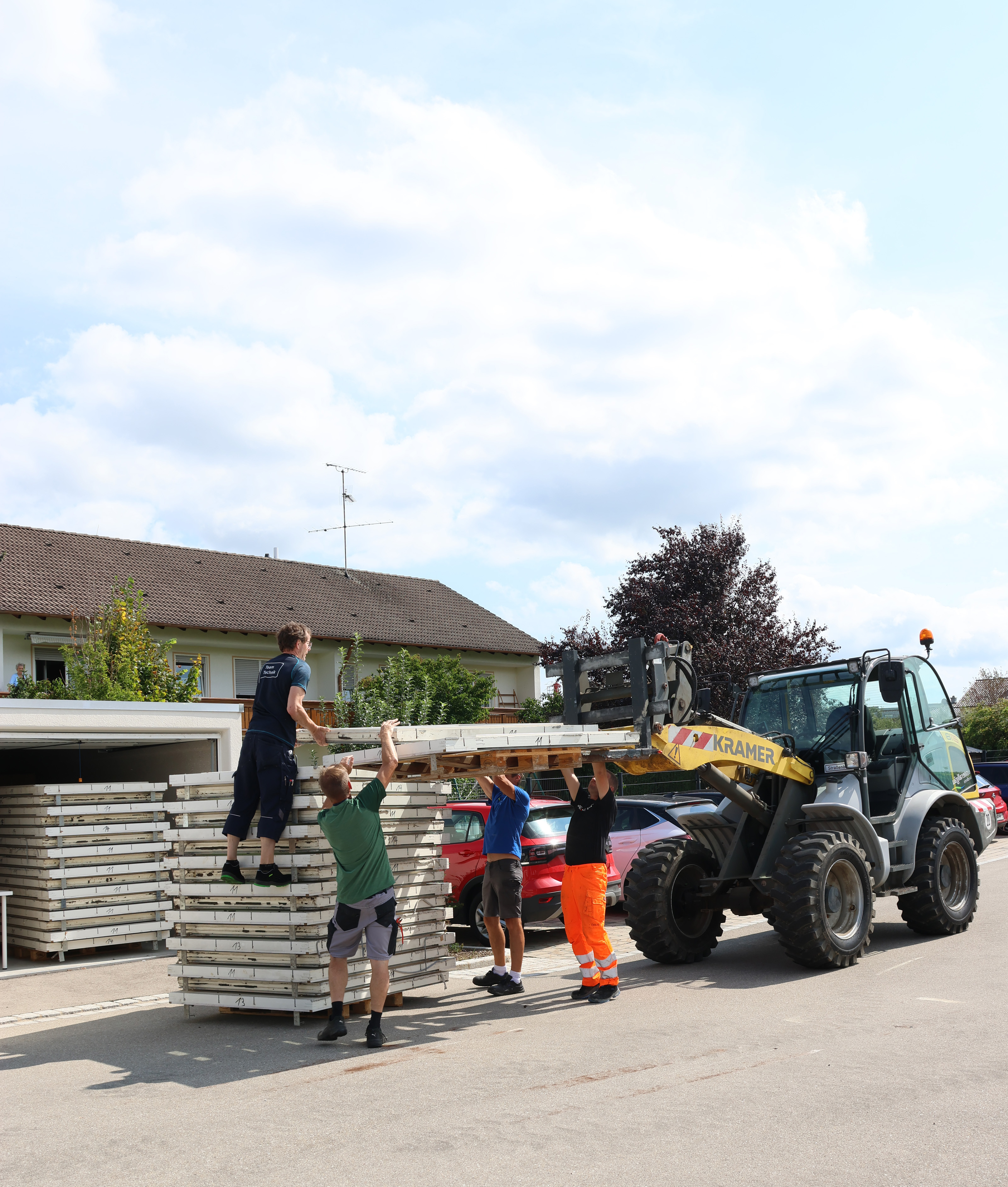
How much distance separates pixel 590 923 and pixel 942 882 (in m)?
4.69

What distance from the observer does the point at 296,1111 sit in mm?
6293

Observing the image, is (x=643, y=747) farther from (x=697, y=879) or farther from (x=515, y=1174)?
(x=515, y=1174)

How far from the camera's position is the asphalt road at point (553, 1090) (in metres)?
5.25

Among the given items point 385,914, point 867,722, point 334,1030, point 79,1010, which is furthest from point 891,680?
point 79,1010

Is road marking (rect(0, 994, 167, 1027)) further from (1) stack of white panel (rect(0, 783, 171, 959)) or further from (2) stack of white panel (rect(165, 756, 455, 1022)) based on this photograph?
(1) stack of white panel (rect(0, 783, 171, 959))

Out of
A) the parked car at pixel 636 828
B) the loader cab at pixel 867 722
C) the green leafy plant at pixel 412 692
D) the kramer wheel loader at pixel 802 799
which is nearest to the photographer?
the kramer wheel loader at pixel 802 799

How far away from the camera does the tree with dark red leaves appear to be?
3161cm

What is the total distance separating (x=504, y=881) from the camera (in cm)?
964

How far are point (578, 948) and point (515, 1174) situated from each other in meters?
4.39

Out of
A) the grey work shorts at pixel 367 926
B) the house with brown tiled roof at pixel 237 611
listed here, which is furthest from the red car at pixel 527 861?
the house with brown tiled roof at pixel 237 611

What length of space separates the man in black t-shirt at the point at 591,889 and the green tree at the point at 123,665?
1385cm

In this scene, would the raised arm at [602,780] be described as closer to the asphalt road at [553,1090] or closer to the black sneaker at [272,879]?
the asphalt road at [553,1090]

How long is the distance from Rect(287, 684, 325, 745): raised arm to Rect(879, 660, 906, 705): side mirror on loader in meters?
5.70

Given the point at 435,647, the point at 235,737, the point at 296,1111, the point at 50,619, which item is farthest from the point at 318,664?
the point at 296,1111
